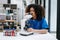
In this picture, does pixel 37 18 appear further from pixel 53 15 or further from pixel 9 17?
pixel 53 15

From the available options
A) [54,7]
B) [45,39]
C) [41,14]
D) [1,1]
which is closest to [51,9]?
[54,7]

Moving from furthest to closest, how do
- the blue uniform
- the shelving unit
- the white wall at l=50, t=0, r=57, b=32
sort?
1. the white wall at l=50, t=0, r=57, b=32
2. the blue uniform
3. the shelving unit

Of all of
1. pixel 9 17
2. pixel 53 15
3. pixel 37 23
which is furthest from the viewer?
pixel 53 15

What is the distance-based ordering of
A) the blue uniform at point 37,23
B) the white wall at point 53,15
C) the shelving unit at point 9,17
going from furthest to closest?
the white wall at point 53,15 → the blue uniform at point 37,23 → the shelving unit at point 9,17

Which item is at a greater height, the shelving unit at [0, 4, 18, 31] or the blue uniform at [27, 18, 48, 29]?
the shelving unit at [0, 4, 18, 31]

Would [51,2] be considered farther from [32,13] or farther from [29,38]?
[29,38]

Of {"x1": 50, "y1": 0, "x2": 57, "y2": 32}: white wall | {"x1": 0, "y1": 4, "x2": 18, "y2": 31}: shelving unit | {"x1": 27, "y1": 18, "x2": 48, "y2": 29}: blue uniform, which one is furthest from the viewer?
{"x1": 50, "y1": 0, "x2": 57, "y2": 32}: white wall

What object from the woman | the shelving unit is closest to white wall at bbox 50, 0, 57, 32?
the woman

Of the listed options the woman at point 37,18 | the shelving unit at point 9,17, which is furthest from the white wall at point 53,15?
the shelving unit at point 9,17

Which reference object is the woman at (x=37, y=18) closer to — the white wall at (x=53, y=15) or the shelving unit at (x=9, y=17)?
the shelving unit at (x=9, y=17)

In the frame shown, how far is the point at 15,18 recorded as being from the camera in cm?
222

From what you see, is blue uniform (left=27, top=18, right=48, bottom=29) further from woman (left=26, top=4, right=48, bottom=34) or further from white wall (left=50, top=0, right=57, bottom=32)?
white wall (left=50, top=0, right=57, bottom=32)

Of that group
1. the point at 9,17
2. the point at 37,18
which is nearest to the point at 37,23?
the point at 37,18

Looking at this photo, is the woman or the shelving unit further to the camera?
the woman
